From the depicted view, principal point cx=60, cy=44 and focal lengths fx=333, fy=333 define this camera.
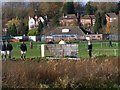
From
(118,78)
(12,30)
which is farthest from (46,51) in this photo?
(118,78)

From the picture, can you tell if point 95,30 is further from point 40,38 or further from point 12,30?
point 12,30

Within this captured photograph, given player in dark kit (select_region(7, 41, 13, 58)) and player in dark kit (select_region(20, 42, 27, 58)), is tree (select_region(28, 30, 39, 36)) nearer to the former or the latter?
player in dark kit (select_region(20, 42, 27, 58))

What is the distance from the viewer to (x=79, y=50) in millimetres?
8875

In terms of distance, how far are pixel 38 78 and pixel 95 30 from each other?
6.95 feet

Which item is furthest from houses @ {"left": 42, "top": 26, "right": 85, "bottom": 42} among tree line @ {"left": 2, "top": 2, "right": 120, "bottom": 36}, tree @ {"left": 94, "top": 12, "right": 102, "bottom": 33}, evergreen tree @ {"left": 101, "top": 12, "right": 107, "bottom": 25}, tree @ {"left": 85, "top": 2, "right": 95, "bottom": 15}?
evergreen tree @ {"left": 101, "top": 12, "right": 107, "bottom": 25}

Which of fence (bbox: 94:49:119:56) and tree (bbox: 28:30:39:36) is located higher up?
tree (bbox: 28:30:39:36)

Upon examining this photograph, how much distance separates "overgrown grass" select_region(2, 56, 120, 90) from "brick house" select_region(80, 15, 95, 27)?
3.29 ft

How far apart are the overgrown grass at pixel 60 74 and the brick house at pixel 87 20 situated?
100 centimetres

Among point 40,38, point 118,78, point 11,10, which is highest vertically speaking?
point 11,10

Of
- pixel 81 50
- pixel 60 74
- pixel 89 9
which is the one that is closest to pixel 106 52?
pixel 81 50

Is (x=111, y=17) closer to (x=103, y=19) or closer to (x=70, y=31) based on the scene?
(x=103, y=19)

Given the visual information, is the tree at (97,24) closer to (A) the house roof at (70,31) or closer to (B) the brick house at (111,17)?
(B) the brick house at (111,17)

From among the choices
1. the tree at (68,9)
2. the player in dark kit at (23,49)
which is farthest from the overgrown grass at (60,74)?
the tree at (68,9)

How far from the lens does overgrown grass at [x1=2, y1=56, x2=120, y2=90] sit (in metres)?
6.88
